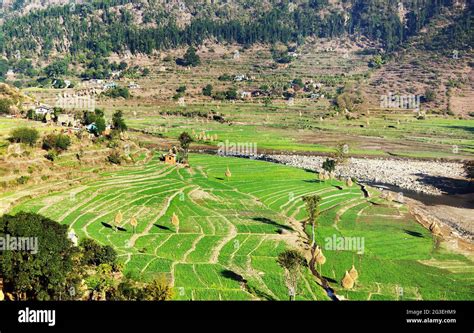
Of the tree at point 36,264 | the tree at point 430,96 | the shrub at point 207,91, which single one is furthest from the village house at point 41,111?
the tree at point 430,96

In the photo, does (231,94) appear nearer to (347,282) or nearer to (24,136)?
(24,136)

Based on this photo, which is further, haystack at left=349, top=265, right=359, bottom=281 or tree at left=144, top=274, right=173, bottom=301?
haystack at left=349, top=265, right=359, bottom=281

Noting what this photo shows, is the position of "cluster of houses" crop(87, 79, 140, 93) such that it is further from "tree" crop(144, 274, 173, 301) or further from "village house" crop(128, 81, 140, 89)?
"tree" crop(144, 274, 173, 301)

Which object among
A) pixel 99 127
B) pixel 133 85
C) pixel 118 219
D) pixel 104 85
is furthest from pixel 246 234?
pixel 104 85

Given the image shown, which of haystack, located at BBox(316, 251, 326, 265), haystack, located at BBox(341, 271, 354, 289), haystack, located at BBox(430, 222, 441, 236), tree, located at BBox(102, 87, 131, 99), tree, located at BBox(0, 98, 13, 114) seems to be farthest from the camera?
tree, located at BBox(102, 87, 131, 99)

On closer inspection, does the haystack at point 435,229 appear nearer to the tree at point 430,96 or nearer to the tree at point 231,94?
the tree at point 231,94

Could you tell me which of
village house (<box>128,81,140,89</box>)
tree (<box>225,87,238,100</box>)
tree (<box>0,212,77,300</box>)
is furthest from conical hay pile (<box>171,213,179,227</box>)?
village house (<box>128,81,140,89</box>)

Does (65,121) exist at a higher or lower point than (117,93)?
lower
